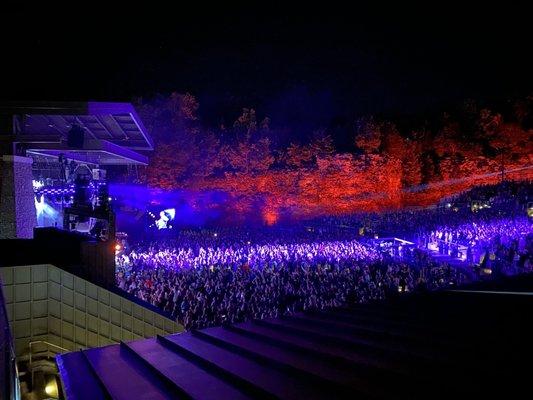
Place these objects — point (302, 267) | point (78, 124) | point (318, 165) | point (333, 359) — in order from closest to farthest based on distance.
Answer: point (333, 359), point (78, 124), point (302, 267), point (318, 165)

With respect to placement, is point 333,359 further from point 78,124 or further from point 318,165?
point 318,165

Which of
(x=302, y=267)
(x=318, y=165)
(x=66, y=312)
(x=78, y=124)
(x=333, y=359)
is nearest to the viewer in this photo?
(x=333, y=359)

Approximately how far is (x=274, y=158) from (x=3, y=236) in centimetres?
2464

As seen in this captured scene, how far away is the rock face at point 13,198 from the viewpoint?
912 cm

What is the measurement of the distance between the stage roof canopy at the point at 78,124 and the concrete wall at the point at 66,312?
3.06 meters

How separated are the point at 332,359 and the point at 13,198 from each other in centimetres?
796

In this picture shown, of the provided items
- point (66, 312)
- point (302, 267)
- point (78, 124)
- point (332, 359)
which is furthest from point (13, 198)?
point (302, 267)

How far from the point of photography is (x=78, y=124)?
37.7ft

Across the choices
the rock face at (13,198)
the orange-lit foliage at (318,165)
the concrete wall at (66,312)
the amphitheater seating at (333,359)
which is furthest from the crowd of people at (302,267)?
the orange-lit foliage at (318,165)

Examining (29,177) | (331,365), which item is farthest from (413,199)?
(331,365)

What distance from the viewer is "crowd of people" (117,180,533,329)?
11.2 m

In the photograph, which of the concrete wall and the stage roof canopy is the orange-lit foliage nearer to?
the stage roof canopy

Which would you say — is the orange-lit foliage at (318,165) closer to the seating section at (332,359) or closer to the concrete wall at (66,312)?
the concrete wall at (66,312)

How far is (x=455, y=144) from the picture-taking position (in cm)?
3666
